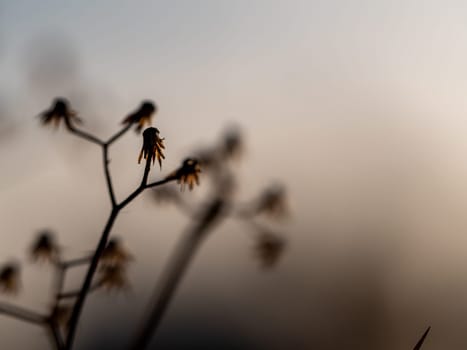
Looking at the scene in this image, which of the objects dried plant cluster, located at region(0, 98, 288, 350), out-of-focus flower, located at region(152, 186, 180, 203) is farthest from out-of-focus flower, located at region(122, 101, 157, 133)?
out-of-focus flower, located at region(152, 186, 180, 203)

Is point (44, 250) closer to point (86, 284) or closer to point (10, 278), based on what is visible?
point (10, 278)

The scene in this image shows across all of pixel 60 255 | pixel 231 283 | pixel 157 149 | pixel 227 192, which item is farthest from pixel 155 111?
pixel 231 283

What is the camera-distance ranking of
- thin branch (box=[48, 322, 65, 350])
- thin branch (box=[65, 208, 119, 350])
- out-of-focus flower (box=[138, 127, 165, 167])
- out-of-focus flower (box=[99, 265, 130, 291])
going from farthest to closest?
out-of-focus flower (box=[99, 265, 130, 291]), thin branch (box=[48, 322, 65, 350]), out-of-focus flower (box=[138, 127, 165, 167]), thin branch (box=[65, 208, 119, 350])

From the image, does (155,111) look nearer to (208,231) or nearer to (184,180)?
(184,180)

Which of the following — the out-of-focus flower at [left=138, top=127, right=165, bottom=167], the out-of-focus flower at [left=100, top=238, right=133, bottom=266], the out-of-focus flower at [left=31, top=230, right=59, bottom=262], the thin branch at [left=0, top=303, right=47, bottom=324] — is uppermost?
the out-of-focus flower at [left=138, top=127, right=165, bottom=167]

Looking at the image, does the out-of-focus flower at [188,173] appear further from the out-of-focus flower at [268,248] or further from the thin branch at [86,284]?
the out-of-focus flower at [268,248]

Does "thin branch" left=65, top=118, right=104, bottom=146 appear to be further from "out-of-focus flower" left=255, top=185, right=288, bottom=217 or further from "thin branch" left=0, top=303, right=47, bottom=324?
"out-of-focus flower" left=255, top=185, right=288, bottom=217
